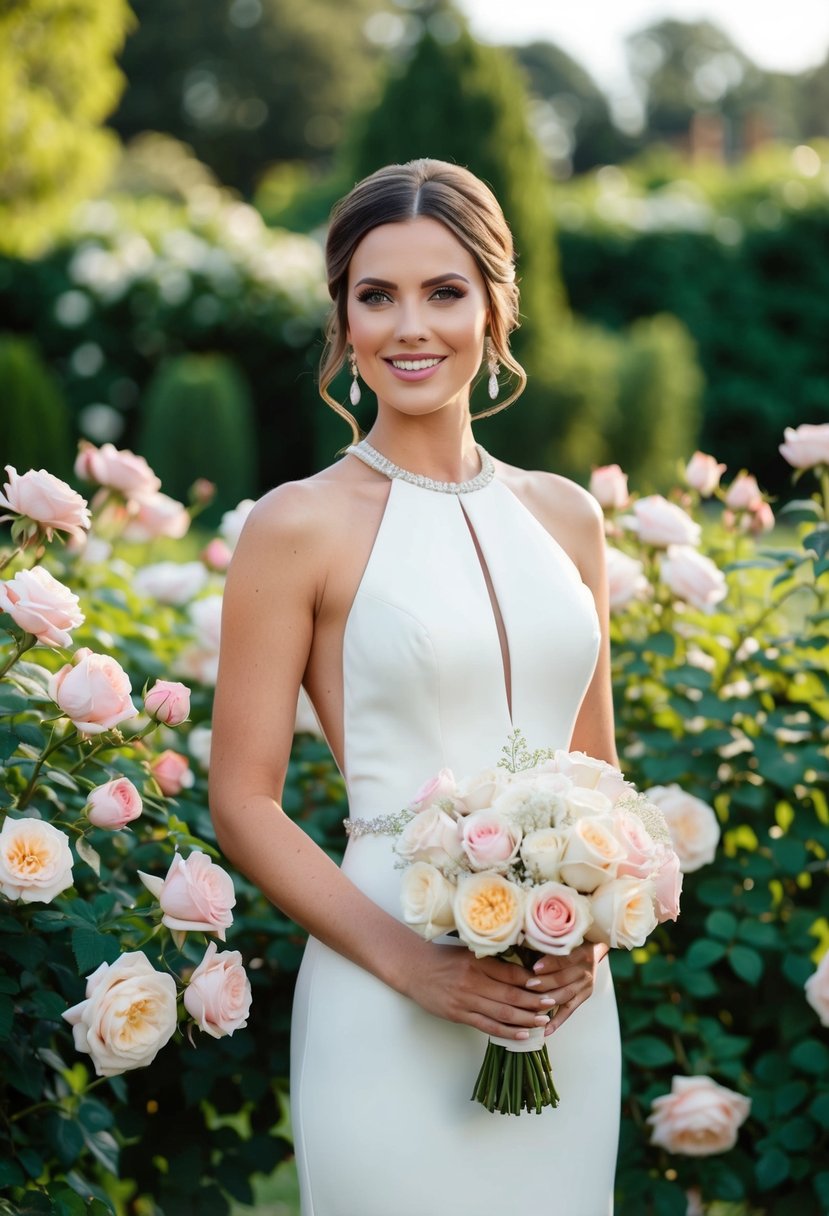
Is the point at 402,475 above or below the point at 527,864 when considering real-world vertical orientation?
above

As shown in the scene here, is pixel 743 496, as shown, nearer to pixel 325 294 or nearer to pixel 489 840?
pixel 489 840

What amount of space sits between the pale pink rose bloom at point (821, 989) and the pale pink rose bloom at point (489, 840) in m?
1.07

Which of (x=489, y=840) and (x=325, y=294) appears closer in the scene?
(x=489, y=840)

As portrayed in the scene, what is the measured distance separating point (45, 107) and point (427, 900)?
14.0 meters

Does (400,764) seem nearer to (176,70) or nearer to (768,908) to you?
(768,908)

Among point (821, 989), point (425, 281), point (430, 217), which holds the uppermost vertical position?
point (430, 217)

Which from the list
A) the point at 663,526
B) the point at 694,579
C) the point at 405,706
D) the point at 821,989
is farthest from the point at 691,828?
the point at 405,706

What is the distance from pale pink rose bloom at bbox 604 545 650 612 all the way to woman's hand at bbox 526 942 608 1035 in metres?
1.24

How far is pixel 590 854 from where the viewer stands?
2061 mm

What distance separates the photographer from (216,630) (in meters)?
3.45

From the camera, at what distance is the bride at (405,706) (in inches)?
91.7

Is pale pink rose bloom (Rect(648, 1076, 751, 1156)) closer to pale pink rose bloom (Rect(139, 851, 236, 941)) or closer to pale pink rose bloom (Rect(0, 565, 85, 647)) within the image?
pale pink rose bloom (Rect(139, 851, 236, 941))

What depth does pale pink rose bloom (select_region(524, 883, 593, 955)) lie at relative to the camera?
2.04 m

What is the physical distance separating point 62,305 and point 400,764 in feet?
37.8
